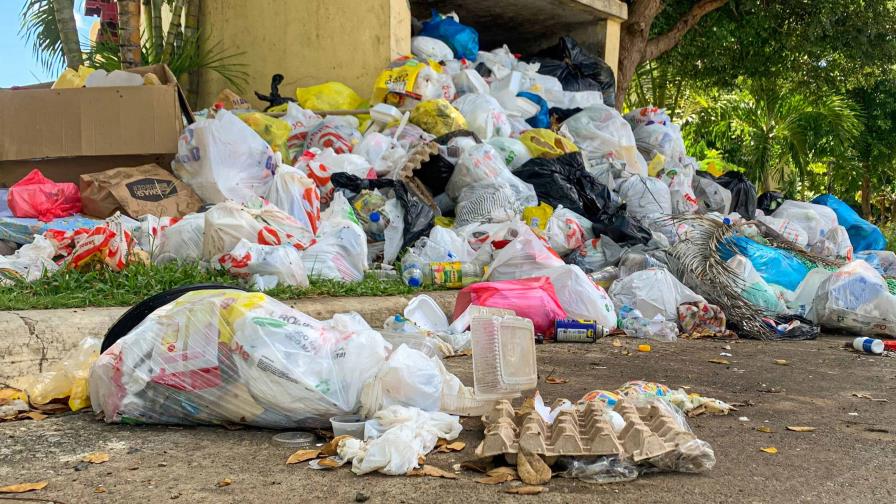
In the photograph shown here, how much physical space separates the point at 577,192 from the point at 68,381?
3.85 metres

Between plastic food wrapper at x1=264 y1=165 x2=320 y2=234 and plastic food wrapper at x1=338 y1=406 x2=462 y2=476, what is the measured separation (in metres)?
2.56

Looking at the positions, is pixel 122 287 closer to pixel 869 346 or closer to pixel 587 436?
pixel 587 436

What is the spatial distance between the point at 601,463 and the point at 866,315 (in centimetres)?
338

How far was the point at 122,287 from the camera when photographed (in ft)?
12.1

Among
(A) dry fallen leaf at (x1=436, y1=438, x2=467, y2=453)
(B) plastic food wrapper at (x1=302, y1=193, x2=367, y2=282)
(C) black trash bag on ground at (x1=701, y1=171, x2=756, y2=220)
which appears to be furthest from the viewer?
(C) black trash bag on ground at (x1=701, y1=171, x2=756, y2=220)

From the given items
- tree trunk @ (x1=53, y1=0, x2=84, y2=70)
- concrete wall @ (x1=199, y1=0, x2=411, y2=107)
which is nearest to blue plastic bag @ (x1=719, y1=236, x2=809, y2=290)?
concrete wall @ (x1=199, y1=0, x2=411, y2=107)

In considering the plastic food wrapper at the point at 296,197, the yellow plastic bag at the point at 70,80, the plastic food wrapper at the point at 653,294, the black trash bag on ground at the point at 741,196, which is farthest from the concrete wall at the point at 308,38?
the black trash bag on ground at the point at 741,196

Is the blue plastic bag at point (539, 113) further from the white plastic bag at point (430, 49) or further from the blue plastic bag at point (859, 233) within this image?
the blue plastic bag at point (859, 233)

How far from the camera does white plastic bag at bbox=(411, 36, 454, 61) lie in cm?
714

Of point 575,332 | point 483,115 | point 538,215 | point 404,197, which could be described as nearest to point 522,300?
point 575,332

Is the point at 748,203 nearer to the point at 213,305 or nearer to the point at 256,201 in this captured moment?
the point at 256,201

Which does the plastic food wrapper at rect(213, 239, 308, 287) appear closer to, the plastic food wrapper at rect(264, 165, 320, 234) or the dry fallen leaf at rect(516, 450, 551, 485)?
the plastic food wrapper at rect(264, 165, 320, 234)

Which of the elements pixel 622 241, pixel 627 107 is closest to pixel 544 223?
pixel 622 241

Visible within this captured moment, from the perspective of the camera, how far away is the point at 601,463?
6.45 ft
